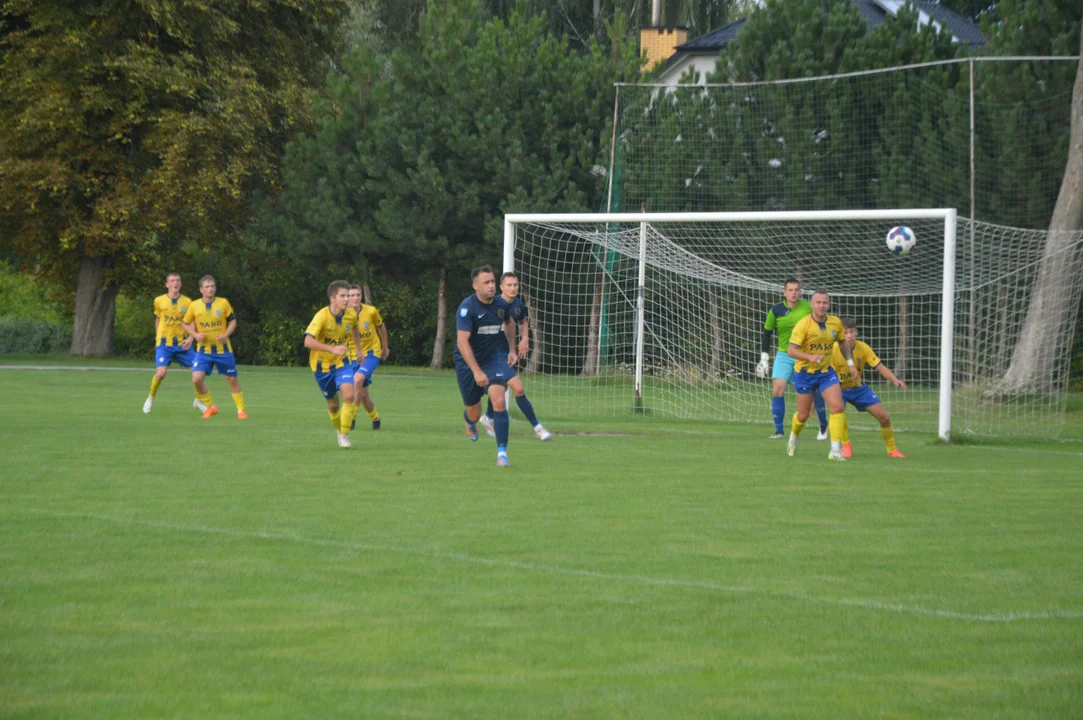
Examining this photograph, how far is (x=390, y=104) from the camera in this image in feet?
117

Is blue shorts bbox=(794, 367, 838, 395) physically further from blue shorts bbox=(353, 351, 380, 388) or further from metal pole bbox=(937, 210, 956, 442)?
→ blue shorts bbox=(353, 351, 380, 388)

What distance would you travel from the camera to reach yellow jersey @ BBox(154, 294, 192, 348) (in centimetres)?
1886

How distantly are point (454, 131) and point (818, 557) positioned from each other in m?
27.6

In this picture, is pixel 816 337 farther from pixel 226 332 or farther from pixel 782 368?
pixel 226 332

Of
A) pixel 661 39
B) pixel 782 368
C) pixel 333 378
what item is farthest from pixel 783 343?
pixel 661 39

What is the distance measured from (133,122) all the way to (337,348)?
84.6ft

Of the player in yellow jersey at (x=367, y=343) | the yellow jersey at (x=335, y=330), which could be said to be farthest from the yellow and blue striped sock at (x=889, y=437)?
the yellow jersey at (x=335, y=330)

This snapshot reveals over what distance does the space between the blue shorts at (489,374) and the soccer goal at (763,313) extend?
4676 mm

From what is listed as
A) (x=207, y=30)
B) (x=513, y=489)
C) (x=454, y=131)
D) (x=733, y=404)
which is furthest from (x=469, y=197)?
(x=513, y=489)

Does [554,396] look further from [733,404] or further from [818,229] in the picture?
[818,229]

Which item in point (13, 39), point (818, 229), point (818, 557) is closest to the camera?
point (818, 557)

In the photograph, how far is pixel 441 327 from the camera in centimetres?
3812

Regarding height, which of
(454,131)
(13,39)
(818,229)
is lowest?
(818,229)

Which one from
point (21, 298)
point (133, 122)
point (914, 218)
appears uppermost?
point (133, 122)
